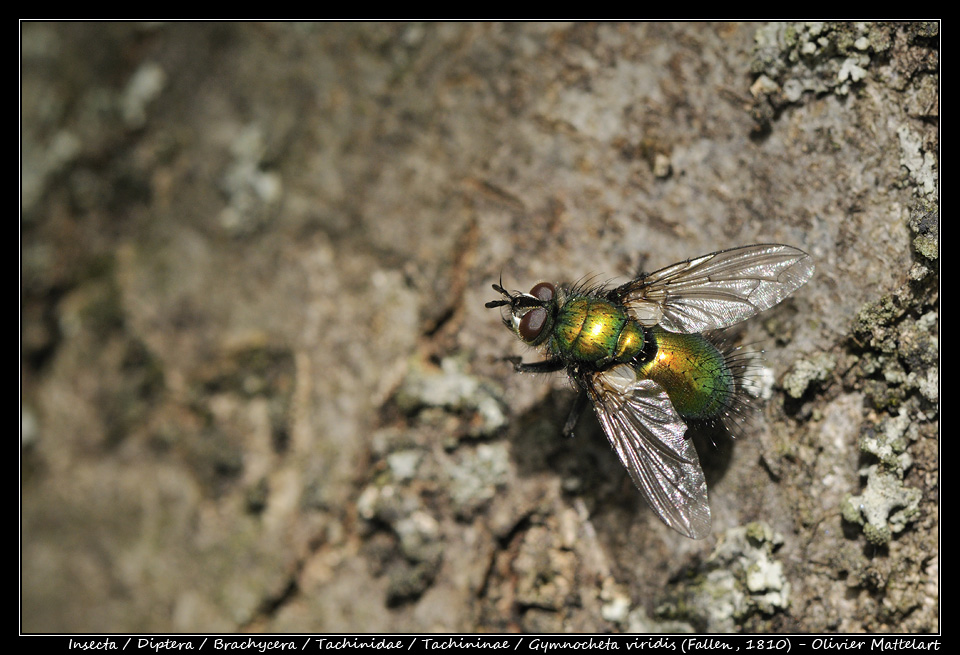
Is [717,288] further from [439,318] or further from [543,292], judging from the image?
[439,318]

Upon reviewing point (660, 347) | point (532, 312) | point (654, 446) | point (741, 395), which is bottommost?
point (654, 446)

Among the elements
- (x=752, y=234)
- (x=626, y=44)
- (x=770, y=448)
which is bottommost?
(x=770, y=448)

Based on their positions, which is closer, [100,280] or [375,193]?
[375,193]

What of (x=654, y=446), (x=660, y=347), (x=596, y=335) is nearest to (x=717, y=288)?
(x=660, y=347)

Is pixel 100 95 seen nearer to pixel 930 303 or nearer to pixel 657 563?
pixel 657 563

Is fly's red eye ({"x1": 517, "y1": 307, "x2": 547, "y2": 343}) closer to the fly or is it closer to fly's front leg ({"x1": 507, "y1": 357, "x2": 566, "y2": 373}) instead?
the fly

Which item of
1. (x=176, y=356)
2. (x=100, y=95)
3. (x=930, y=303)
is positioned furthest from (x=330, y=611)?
(x=100, y=95)
